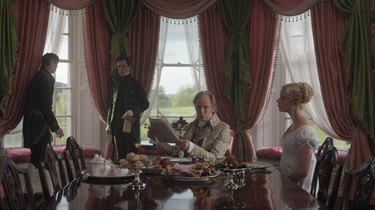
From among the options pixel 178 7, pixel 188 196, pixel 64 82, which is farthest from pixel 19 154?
pixel 188 196

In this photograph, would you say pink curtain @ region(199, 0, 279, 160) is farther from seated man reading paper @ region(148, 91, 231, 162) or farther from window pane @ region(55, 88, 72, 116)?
window pane @ region(55, 88, 72, 116)

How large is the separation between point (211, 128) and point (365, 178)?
1.79 m

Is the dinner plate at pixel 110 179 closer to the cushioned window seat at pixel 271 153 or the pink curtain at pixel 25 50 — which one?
the pink curtain at pixel 25 50

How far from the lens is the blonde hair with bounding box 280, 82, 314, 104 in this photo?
337 centimetres

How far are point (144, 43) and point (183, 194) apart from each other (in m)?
3.25

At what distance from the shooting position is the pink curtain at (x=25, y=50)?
5.10m

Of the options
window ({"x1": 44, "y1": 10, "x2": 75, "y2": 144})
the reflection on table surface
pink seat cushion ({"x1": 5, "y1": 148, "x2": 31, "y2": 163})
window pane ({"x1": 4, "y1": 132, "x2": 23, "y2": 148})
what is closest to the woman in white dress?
the reflection on table surface

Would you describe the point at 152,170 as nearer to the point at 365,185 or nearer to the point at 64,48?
the point at 365,185

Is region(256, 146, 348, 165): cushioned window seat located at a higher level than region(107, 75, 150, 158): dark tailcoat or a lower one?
lower

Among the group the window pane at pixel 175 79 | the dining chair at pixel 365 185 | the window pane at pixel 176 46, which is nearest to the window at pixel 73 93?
the window pane at pixel 175 79

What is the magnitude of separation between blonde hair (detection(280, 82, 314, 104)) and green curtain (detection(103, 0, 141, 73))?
2.33 metres

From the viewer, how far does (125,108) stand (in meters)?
5.08

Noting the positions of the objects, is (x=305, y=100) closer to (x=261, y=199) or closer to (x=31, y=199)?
(x=261, y=199)

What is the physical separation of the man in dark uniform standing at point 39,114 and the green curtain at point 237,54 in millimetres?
1753
